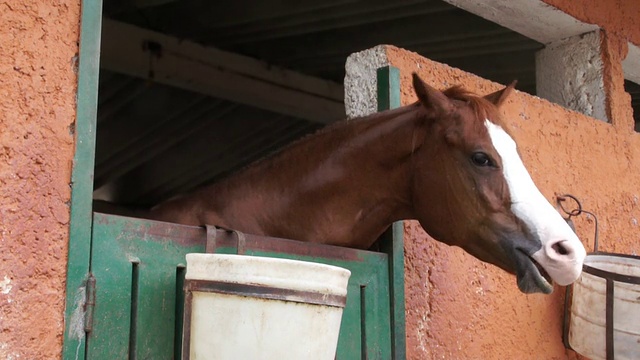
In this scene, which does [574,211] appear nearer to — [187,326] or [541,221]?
[541,221]

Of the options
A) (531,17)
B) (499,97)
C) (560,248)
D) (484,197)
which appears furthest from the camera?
(531,17)

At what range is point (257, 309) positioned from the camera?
233 centimetres

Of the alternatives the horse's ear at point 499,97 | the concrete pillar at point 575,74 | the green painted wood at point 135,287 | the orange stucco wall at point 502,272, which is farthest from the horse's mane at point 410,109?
the concrete pillar at point 575,74

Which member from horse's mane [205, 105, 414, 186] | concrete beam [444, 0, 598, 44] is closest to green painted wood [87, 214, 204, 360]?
horse's mane [205, 105, 414, 186]

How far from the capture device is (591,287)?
12.2 ft

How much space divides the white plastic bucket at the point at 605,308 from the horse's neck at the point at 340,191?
37.0 inches

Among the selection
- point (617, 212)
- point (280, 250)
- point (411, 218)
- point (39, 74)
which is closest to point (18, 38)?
point (39, 74)

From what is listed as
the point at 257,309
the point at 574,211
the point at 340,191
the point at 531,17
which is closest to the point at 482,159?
the point at 340,191

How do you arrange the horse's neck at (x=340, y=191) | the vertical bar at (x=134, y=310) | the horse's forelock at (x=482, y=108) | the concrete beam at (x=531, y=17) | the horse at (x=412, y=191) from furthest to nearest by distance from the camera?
the concrete beam at (x=531, y=17) < the horse's neck at (x=340, y=191) < the horse's forelock at (x=482, y=108) < the horse at (x=412, y=191) < the vertical bar at (x=134, y=310)

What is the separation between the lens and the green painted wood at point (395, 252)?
3371mm

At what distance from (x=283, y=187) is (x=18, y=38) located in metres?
1.22

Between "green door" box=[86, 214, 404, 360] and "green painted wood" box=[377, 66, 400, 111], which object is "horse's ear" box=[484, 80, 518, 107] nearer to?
"green painted wood" box=[377, 66, 400, 111]

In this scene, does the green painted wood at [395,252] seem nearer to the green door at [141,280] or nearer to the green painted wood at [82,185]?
the green door at [141,280]

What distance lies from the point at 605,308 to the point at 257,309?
1851 mm
